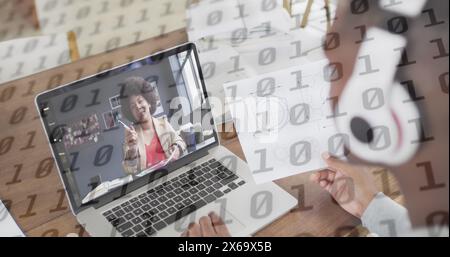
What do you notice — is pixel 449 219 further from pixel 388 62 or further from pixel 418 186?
pixel 388 62

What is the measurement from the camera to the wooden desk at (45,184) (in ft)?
2.03

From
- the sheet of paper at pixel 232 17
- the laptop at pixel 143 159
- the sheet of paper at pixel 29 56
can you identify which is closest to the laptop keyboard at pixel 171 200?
the laptop at pixel 143 159

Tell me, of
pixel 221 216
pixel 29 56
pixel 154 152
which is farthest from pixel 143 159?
pixel 29 56

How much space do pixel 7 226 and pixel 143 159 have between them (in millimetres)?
230

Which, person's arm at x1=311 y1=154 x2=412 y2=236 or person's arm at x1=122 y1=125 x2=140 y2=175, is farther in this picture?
person's arm at x1=122 y1=125 x2=140 y2=175

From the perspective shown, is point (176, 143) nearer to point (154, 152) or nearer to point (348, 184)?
point (154, 152)

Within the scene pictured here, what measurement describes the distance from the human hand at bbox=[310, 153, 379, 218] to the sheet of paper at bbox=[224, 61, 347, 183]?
0.01 meters

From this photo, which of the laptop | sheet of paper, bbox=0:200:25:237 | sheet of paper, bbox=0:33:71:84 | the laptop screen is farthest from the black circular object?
sheet of paper, bbox=0:33:71:84

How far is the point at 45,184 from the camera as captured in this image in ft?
2.40

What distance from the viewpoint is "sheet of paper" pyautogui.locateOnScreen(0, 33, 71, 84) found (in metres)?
0.94

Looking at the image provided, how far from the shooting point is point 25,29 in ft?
3.26

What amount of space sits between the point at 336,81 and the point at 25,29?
0.74 meters

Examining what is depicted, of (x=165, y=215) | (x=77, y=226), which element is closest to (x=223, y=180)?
(x=165, y=215)

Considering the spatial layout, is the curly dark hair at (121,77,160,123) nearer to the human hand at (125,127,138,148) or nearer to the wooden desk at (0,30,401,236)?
the human hand at (125,127,138,148)
